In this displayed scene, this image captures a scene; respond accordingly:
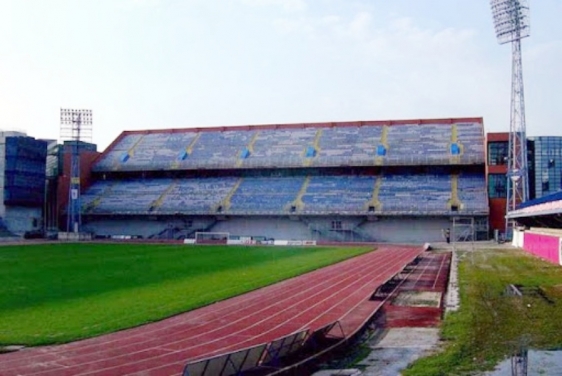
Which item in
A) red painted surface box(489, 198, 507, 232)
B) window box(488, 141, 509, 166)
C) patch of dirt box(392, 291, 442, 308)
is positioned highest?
window box(488, 141, 509, 166)

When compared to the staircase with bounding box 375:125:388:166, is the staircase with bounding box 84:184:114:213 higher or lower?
lower

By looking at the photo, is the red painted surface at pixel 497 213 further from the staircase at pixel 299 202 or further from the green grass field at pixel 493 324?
the green grass field at pixel 493 324

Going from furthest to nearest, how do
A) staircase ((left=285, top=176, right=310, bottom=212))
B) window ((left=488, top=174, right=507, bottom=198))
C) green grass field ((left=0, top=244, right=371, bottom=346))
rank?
staircase ((left=285, top=176, right=310, bottom=212)) → window ((left=488, top=174, right=507, bottom=198)) → green grass field ((left=0, top=244, right=371, bottom=346))

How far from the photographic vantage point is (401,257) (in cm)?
4034

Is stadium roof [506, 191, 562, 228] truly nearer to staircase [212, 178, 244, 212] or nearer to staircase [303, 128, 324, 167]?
staircase [303, 128, 324, 167]

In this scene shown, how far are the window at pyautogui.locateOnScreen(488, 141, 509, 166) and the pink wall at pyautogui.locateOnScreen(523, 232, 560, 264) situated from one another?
15.8 meters

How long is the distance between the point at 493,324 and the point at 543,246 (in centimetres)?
2363

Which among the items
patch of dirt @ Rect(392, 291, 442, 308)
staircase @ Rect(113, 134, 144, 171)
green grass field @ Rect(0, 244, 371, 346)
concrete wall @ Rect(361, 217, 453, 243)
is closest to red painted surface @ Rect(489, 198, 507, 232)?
concrete wall @ Rect(361, 217, 453, 243)

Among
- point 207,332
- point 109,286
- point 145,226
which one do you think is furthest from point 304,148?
point 207,332

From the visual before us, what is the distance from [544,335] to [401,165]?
5213 cm

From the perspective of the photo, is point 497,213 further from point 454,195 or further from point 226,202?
point 226,202

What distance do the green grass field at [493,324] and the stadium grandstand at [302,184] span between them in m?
34.1

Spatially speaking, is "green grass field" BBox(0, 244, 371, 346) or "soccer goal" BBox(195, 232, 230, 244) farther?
"soccer goal" BBox(195, 232, 230, 244)

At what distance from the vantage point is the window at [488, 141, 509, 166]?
59.4m
